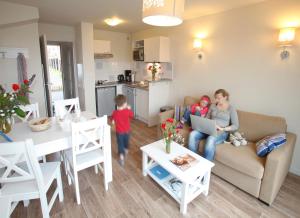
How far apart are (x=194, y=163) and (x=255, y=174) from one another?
67 cm

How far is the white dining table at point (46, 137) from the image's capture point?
1690 mm

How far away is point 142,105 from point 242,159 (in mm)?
2690

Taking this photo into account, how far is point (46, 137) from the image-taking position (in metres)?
1.81

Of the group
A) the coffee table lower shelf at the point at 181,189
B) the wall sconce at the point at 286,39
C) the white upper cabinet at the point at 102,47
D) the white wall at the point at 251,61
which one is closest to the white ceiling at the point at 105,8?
the white wall at the point at 251,61

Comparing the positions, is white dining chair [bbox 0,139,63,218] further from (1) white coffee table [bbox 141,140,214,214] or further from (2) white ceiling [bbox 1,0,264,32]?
(2) white ceiling [bbox 1,0,264,32]

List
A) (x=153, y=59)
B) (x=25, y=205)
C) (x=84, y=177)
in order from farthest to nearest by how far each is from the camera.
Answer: (x=153, y=59)
(x=84, y=177)
(x=25, y=205)

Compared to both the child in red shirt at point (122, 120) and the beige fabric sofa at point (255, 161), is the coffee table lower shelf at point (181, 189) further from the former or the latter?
the child in red shirt at point (122, 120)

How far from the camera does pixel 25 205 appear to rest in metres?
1.87

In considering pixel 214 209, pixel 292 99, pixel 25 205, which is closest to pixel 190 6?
pixel 292 99

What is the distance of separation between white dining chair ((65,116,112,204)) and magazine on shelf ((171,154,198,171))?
805mm

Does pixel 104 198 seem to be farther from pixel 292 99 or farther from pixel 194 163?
pixel 292 99

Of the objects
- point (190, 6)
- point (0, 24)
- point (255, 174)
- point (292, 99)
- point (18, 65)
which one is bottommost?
point (255, 174)

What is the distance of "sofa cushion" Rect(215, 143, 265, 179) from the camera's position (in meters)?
1.93

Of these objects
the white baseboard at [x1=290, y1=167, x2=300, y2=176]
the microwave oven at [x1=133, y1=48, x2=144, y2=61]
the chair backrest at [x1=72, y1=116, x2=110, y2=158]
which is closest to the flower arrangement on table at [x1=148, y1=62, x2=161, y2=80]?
the microwave oven at [x1=133, y1=48, x2=144, y2=61]
